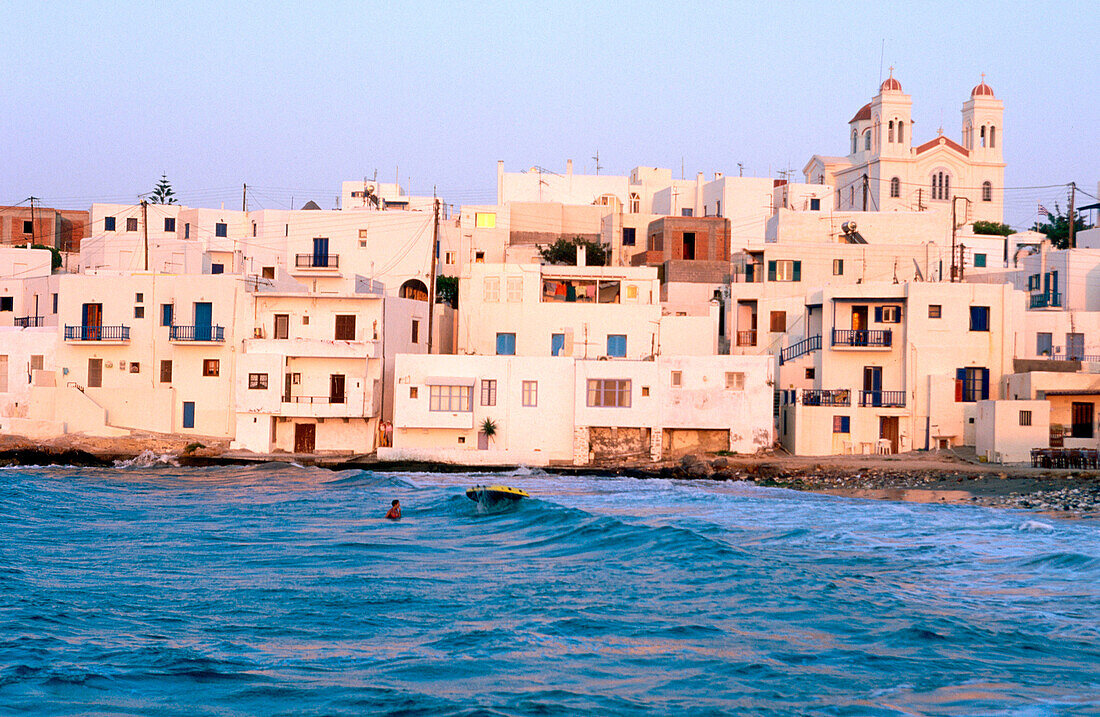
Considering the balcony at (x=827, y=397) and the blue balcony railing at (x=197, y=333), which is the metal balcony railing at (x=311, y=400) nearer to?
the blue balcony railing at (x=197, y=333)

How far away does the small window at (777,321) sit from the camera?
54.3 meters

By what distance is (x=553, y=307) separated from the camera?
5297 cm

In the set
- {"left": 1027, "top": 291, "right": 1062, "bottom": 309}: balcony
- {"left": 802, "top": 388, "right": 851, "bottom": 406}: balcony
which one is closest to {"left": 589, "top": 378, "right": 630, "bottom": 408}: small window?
{"left": 802, "top": 388, "right": 851, "bottom": 406}: balcony

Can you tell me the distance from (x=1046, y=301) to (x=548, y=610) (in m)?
42.6

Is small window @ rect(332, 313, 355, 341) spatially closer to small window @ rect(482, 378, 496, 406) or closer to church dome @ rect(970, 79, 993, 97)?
small window @ rect(482, 378, 496, 406)

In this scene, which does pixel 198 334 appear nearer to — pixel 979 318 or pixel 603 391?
pixel 603 391

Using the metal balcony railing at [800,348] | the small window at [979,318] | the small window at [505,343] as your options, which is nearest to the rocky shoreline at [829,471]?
the small window at [979,318]

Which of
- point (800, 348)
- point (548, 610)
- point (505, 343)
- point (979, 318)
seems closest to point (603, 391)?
point (505, 343)

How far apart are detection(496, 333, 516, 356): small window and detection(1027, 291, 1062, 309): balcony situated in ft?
80.9

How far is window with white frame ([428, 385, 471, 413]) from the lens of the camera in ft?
154

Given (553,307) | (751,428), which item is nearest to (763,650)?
(751,428)

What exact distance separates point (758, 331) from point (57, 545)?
35088 mm

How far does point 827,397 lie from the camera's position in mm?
47656

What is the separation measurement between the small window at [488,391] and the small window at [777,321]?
48.6 ft
